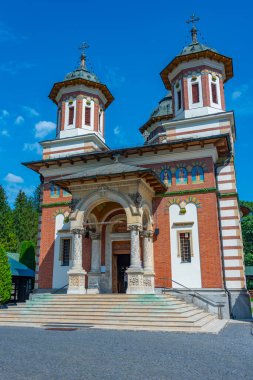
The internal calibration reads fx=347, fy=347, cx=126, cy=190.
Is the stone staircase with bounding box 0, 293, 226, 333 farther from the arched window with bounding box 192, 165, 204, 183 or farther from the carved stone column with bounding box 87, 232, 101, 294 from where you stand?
the arched window with bounding box 192, 165, 204, 183

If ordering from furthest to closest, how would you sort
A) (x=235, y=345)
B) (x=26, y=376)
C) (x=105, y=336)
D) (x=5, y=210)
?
(x=5, y=210), (x=105, y=336), (x=235, y=345), (x=26, y=376)

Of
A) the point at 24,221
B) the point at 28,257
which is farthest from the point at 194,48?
the point at 24,221

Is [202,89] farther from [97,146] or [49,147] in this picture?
[49,147]

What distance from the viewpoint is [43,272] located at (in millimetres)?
20453

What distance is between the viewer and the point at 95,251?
63.3ft

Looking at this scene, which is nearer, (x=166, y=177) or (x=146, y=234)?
(x=146, y=234)

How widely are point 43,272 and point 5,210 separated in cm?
3351

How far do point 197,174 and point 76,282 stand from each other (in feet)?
28.0

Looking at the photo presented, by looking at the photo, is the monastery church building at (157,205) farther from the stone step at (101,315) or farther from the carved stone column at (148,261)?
the stone step at (101,315)

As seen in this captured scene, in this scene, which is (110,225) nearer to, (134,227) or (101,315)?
(134,227)

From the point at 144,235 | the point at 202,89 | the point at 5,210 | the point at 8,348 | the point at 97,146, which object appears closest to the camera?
the point at 8,348

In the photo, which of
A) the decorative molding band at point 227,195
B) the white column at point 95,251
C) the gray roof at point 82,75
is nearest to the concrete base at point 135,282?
the white column at point 95,251

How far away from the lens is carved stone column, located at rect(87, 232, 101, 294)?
18.6 meters

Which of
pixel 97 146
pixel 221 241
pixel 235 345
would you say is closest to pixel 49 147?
pixel 97 146
